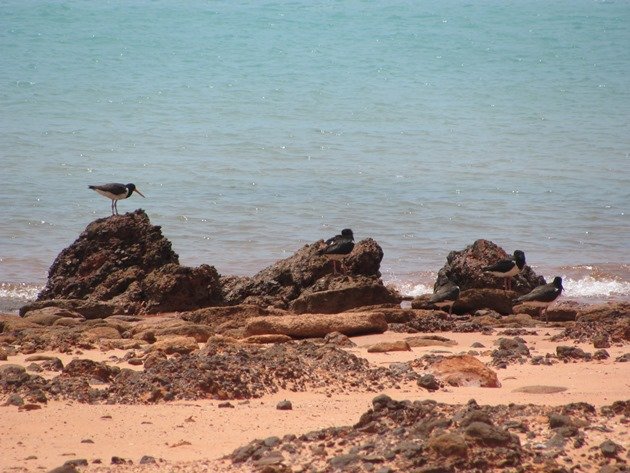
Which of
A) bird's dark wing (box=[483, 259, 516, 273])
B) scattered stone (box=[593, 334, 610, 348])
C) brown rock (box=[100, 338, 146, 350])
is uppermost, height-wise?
bird's dark wing (box=[483, 259, 516, 273])

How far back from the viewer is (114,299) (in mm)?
13227

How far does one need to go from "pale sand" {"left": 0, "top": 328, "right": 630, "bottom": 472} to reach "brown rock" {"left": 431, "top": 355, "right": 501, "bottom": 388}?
0.11 metres

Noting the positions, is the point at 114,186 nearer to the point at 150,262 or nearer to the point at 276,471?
the point at 150,262

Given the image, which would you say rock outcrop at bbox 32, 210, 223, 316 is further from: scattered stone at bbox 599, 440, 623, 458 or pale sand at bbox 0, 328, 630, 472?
scattered stone at bbox 599, 440, 623, 458

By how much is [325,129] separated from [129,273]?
17984mm

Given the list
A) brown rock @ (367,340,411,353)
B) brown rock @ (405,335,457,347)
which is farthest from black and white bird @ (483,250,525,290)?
brown rock @ (367,340,411,353)

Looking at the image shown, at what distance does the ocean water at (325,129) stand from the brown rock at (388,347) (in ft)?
20.6

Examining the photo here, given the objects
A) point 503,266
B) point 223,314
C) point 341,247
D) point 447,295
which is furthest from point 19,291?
point 503,266

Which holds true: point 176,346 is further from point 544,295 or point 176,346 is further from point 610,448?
point 544,295

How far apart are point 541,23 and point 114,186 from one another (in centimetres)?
3304

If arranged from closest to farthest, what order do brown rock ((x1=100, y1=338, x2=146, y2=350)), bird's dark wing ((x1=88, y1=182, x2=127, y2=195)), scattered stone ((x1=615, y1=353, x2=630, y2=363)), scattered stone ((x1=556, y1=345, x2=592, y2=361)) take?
1. scattered stone ((x1=615, y1=353, x2=630, y2=363))
2. scattered stone ((x1=556, y1=345, x2=592, y2=361))
3. brown rock ((x1=100, y1=338, x2=146, y2=350))
4. bird's dark wing ((x1=88, y1=182, x2=127, y2=195))

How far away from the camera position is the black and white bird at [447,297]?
1249cm

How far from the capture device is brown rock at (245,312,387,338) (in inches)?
408

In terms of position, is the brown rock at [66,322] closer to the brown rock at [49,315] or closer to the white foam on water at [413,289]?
the brown rock at [49,315]
